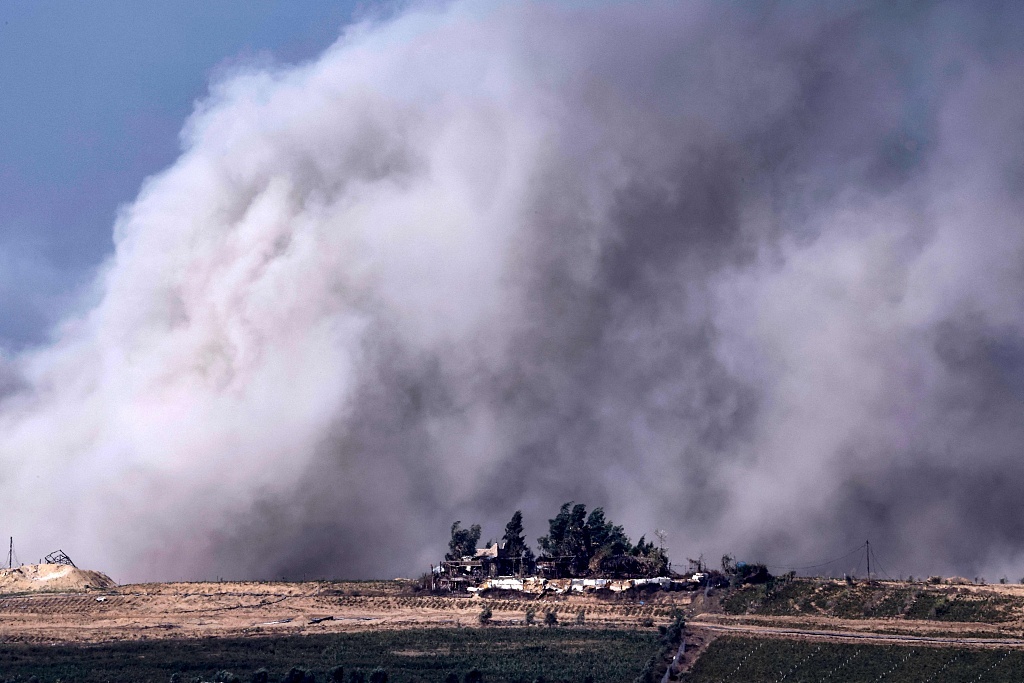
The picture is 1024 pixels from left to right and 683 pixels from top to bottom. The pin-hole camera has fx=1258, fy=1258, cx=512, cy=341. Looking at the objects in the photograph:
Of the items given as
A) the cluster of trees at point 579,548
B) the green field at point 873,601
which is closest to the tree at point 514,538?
the cluster of trees at point 579,548

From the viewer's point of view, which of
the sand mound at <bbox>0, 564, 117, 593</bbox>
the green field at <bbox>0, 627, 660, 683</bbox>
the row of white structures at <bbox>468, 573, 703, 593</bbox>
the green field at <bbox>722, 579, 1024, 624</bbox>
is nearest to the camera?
the green field at <bbox>0, 627, 660, 683</bbox>

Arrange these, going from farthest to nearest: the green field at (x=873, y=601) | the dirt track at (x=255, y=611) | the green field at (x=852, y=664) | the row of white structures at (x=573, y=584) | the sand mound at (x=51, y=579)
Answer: the sand mound at (x=51, y=579), the row of white structures at (x=573, y=584), the dirt track at (x=255, y=611), the green field at (x=873, y=601), the green field at (x=852, y=664)

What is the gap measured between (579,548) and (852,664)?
35.1 metres

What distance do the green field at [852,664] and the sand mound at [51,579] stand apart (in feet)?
187

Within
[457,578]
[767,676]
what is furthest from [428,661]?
[457,578]

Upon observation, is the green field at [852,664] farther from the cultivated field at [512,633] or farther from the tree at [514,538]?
the tree at [514,538]

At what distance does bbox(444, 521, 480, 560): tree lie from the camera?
106 m

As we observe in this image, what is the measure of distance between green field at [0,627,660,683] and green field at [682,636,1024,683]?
185 inches

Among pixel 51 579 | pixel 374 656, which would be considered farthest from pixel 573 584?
pixel 51 579

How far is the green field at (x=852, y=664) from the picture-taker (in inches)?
2601

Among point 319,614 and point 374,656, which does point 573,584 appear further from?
point 374,656

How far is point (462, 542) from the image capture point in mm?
106438

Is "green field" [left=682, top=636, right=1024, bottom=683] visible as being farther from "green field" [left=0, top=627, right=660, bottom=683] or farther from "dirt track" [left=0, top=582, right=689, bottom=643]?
"dirt track" [left=0, top=582, right=689, bottom=643]

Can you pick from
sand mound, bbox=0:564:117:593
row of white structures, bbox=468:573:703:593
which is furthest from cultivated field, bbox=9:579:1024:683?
sand mound, bbox=0:564:117:593
